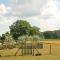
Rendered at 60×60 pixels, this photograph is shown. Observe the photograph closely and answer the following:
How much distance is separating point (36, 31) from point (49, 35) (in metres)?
6.31

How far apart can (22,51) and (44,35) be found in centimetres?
5787

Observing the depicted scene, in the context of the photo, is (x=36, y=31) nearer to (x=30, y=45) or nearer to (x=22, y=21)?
(x=22, y=21)

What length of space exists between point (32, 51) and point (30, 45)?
872 millimetres

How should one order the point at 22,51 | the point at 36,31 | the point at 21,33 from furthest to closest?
the point at 36,31 → the point at 21,33 → the point at 22,51

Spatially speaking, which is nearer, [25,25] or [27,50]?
[27,50]

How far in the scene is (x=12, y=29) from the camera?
87312mm

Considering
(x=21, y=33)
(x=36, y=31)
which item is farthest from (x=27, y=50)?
(x=36, y=31)

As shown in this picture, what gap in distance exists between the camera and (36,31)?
90375 millimetres

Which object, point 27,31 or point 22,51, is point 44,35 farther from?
point 22,51

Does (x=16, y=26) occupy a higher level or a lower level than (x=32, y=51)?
higher

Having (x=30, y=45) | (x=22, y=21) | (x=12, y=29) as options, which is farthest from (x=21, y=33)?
(x=30, y=45)

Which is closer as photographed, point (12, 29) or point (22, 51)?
point (22, 51)

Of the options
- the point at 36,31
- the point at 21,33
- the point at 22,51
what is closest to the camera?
the point at 22,51

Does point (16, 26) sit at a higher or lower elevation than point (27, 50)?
higher
